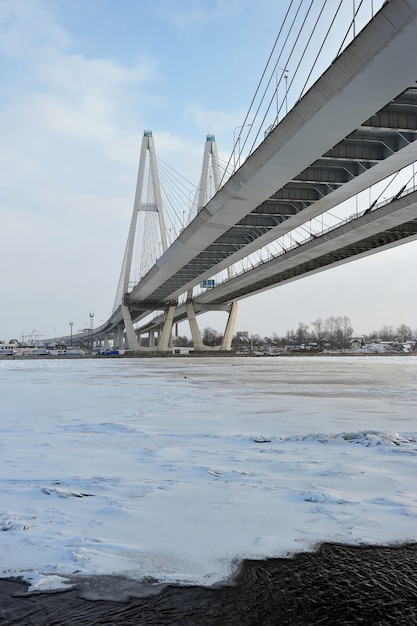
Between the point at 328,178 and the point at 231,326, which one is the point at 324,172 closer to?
the point at 328,178

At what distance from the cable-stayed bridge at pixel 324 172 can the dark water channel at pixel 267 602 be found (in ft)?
44.4

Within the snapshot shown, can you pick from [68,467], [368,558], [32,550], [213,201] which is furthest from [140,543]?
[213,201]

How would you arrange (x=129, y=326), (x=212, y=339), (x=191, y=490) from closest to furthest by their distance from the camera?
(x=191, y=490)
(x=129, y=326)
(x=212, y=339)

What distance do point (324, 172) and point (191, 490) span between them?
24758 mm

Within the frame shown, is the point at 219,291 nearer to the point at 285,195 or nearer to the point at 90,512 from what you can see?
the point at 285,195

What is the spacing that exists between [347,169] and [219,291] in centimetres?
4511

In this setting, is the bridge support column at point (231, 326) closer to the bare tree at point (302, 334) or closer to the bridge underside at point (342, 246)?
the bridge underside at point (342, 246)

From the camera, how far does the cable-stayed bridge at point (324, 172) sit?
48.8 ft

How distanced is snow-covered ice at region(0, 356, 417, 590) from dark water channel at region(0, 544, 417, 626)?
177mm

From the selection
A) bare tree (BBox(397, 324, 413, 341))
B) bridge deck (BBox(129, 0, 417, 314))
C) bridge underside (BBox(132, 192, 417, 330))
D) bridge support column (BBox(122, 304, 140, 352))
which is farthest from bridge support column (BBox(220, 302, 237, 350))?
bare tree (BBox(397, 324, 413, 341))

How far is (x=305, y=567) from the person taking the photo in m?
3.24

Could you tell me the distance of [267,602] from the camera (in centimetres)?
283

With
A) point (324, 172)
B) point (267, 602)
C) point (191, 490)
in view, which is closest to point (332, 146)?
point (324, 172)

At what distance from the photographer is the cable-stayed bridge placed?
14883 mm
